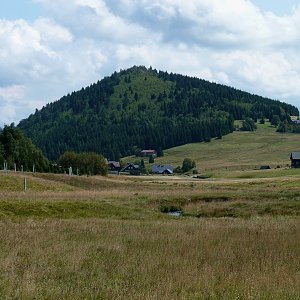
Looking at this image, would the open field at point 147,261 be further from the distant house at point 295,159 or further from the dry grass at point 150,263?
the distant house at point 295,159

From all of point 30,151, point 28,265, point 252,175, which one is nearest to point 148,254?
point 28,265

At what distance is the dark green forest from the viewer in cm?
8825

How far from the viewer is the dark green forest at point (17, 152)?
88.2m

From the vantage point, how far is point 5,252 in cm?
1487

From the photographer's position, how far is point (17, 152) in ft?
304

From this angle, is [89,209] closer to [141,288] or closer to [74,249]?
[74,249]

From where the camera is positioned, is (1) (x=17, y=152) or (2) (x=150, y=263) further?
(1) (x=17, y=152)

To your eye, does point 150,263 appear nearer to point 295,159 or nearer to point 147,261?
point 147,261

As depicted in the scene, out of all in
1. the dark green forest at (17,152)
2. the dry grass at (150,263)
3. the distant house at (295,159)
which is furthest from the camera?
the distant house at (295,159)

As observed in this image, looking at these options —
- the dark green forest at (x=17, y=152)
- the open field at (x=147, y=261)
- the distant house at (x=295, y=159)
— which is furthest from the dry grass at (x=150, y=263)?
the distant house at (x=295, y=159)

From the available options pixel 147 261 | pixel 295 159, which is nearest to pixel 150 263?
pixel 147 261

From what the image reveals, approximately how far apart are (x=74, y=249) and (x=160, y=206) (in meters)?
27.8

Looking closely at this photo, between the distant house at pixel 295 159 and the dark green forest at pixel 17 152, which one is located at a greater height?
the dark green forest at pixel 17 152

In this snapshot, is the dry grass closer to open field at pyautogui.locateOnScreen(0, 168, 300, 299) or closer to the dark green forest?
open field at pyautogui.locateOnScreen(0, 168, 300, 299)
